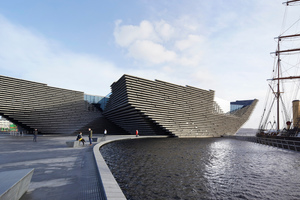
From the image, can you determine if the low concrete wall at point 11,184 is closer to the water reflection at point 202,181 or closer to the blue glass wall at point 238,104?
the water reflection at point 202,181

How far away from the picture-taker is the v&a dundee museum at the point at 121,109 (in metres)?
27.7

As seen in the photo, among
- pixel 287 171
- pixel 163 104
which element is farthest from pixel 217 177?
pixel 163 104

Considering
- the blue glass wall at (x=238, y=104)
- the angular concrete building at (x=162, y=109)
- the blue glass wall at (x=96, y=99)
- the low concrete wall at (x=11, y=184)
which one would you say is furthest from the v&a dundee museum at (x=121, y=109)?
the blue glass wall at (x=238, y=104)

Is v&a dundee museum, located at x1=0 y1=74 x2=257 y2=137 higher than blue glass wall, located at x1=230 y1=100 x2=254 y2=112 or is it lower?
lower

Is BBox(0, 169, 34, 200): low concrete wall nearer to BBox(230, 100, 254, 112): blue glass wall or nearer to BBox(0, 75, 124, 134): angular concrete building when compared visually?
BBox(0, 75, 124, 134): angular concrete building

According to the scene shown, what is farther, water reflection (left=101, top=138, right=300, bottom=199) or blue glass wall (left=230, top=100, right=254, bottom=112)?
blue glass wall (left=230, top=100, right=254, bottom=112)

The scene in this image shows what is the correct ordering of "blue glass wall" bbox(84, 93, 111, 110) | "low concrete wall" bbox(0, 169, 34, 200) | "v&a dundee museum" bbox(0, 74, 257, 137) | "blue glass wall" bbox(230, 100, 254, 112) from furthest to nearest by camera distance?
"blue glass wall" bbox(230, 100, 254, 112), "blue glass wall" bbox(84, 93, 111, 110), "v&a dundee museum" bbox(0, 74, 257, 137), "low concrete wall" bbox(0, 169, 34, 200)

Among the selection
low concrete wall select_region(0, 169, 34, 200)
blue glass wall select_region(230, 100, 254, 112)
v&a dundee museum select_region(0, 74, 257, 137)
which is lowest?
low concrete wall select_region(0, 169, 34, 200)

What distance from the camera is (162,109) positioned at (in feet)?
99.3

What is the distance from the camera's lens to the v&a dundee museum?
27.7m

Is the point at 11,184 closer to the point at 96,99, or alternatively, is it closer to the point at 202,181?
the point at 202,181

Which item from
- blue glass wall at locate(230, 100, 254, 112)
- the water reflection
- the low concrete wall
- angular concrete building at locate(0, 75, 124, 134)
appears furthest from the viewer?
blue glass wall at locate(230, 100, 254, 112)

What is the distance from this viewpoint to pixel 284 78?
128 feet

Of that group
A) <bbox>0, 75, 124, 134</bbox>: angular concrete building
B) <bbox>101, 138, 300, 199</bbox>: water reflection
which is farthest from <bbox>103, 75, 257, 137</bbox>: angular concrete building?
<bbox>101, 138, 300, 199</bbox>: water reflection
